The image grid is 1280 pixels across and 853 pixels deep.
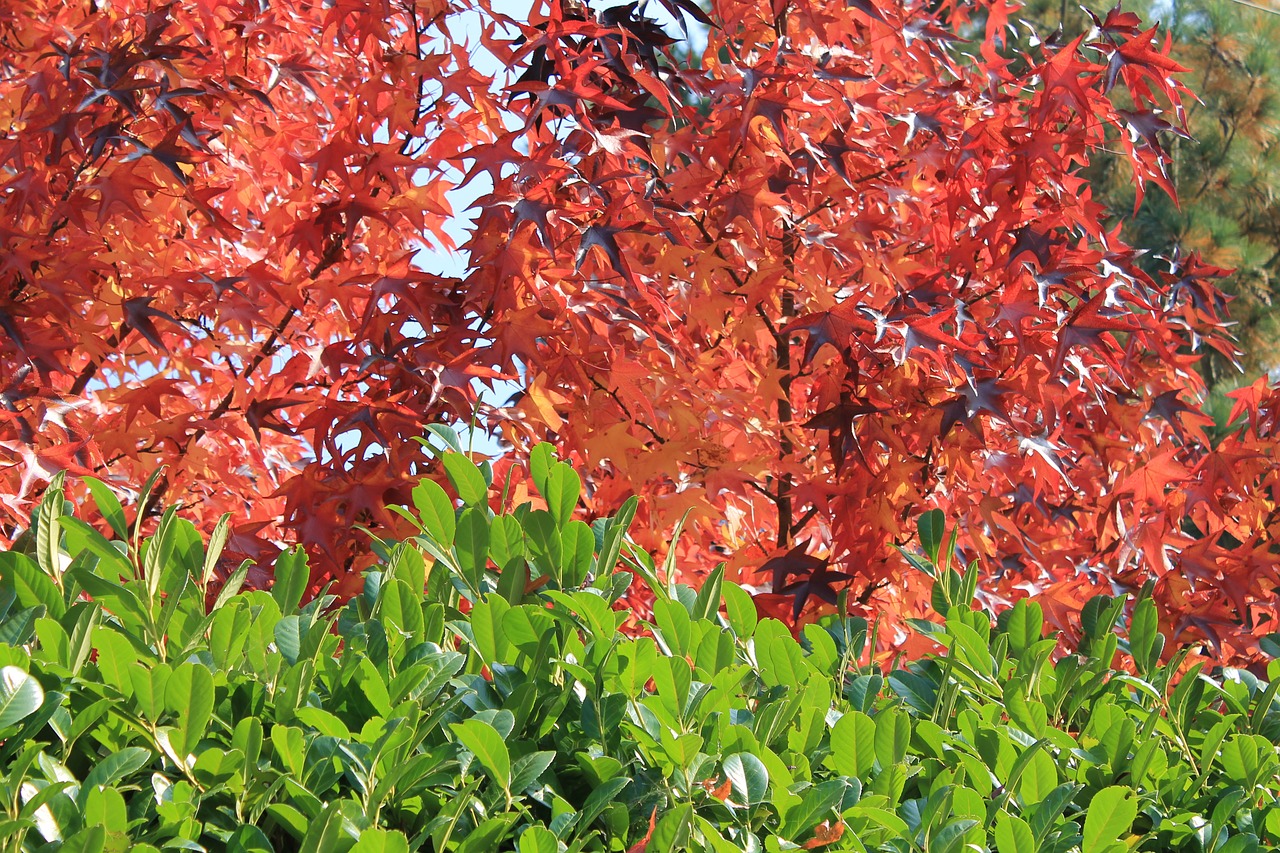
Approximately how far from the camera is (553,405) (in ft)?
8.24

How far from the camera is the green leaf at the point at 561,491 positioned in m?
1.51

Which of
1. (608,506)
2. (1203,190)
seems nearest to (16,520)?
(608,506)

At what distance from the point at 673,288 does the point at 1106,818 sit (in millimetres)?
2135

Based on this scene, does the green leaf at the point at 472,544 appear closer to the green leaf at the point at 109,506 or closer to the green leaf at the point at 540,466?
the green leaf at the point at 540,466

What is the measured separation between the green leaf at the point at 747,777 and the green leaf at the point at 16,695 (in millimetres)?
646

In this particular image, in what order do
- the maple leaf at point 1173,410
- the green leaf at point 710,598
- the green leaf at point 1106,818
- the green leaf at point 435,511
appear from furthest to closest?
the maple leaf at point 1173,410 < the green leaf at point 710,598 < the green leaf at point 435,511 < the green leaf at point 1106,818

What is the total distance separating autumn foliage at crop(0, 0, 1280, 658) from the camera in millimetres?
2471

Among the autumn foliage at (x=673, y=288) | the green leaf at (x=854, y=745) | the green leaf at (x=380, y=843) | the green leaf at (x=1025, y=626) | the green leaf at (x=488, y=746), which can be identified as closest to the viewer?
the green leaf at (x=380, y=843)

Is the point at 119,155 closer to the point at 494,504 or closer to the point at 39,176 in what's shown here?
the point at 39,176

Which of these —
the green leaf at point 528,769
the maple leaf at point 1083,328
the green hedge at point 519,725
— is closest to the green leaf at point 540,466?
the green hedge at point 519,725

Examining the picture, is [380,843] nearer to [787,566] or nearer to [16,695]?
[16,695]

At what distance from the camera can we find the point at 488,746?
1126 mm

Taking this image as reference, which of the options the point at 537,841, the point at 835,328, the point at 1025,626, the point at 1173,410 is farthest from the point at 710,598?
the point at 1173,410

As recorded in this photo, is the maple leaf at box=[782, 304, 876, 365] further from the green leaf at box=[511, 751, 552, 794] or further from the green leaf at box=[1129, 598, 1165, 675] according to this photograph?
the green leaf at box=[511, 751, 552, 794]
